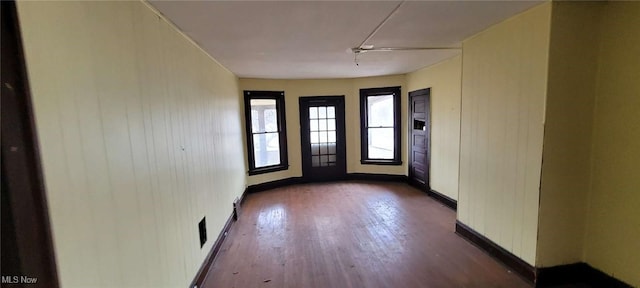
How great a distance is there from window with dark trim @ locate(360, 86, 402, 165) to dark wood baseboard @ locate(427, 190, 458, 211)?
43.8 inches

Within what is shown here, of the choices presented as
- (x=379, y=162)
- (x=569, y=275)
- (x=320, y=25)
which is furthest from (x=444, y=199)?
(x=320, y=25)

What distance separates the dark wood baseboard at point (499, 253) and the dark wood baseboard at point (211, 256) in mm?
2721

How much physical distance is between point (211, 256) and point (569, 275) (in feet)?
10.4

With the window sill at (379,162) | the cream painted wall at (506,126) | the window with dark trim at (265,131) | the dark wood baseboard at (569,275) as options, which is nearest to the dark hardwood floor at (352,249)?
the dark wood baseboard at (569,275)

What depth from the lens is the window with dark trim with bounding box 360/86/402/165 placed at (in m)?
5.65

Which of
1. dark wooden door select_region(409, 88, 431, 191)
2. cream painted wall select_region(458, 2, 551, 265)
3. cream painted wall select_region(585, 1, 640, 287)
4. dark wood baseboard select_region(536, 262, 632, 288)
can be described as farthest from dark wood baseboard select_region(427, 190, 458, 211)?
cream painted wall select_region(585, 1, 640, 287)

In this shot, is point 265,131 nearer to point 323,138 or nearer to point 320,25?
point 323,138

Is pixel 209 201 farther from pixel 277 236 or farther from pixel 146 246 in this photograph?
pixel 146 246

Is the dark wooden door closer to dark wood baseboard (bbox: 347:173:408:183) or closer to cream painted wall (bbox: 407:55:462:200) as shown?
cream painted wall (bbox: 407:55:462:200)

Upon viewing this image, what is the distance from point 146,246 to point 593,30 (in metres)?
3.44

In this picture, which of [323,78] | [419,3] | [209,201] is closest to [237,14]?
[419,3]

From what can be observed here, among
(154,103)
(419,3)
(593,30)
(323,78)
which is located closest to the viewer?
(154,103)

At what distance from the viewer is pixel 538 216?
2.23m

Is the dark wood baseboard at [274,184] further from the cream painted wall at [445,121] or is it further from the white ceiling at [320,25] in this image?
the cream painted wall at [445,121]
